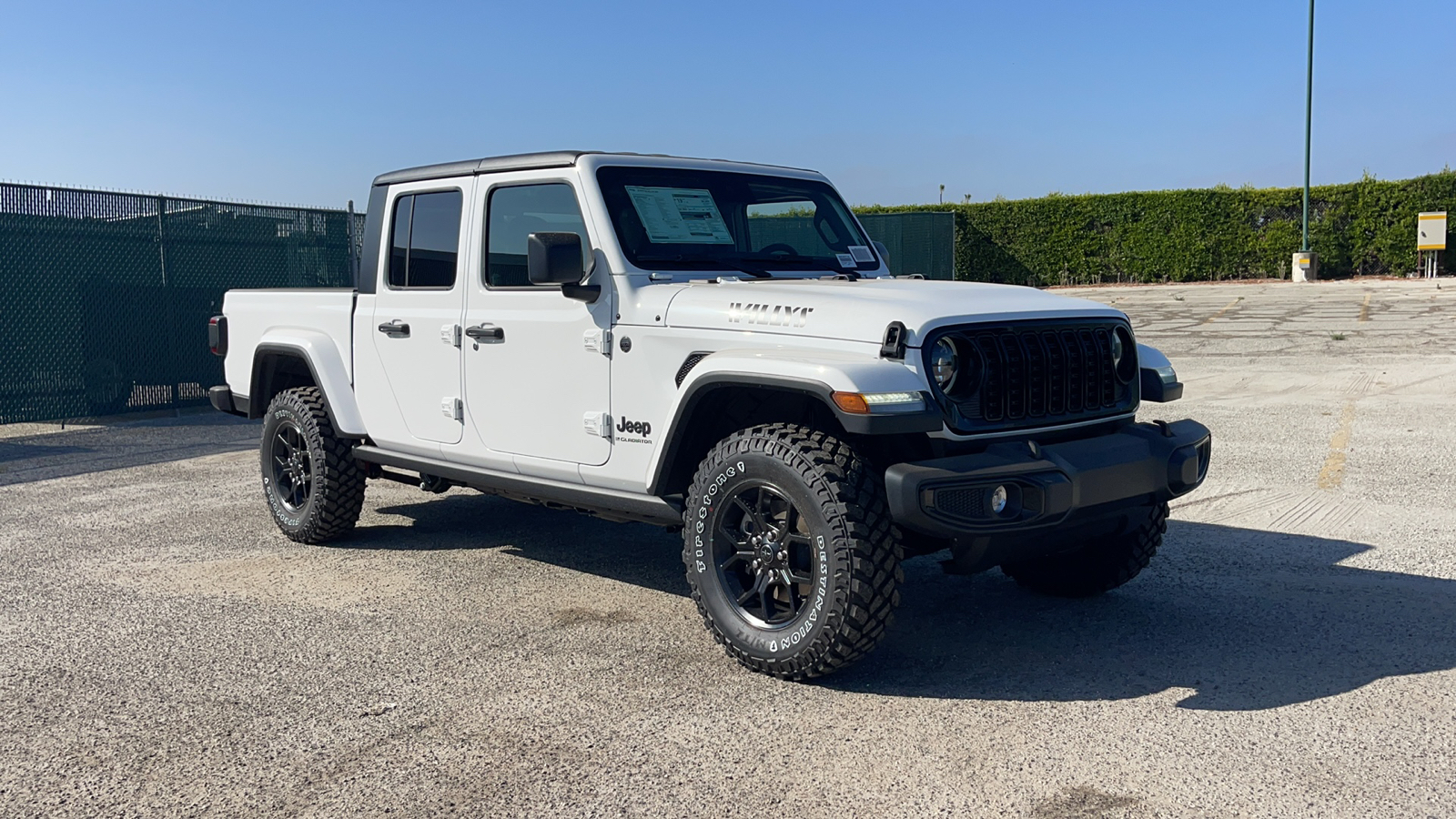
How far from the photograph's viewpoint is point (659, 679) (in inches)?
172

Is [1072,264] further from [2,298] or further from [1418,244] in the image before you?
[2,298]

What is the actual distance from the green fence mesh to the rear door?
1922cm

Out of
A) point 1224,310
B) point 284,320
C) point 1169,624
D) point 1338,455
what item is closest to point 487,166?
point 284,320

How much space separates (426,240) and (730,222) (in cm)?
156

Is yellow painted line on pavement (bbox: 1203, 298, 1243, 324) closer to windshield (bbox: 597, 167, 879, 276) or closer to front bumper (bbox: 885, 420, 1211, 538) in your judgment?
windshield (bbox: 597, 167, 879, 276)

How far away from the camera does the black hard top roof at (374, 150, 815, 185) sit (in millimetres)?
5320

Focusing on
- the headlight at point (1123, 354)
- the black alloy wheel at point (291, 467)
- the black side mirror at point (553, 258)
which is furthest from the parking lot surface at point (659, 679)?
the black side mirror at point (553, 258)

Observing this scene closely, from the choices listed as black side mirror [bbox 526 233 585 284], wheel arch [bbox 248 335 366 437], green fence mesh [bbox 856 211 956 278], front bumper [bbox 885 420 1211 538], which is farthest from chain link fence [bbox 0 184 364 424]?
green fence mesh [bbox 856 211 956 278]

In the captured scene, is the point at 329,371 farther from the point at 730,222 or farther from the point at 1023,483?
the point at 1023,483

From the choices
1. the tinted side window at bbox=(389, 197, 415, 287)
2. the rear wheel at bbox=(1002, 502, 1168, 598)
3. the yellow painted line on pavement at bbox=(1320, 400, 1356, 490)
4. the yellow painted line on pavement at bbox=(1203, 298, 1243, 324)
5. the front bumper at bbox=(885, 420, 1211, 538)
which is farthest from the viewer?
the yellow painted line on pavement at bbox=(1203, 298, 1243, 324)

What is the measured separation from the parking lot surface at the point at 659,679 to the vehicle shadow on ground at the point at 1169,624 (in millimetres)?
20

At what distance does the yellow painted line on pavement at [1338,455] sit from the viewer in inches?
308

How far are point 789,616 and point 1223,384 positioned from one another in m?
10.2

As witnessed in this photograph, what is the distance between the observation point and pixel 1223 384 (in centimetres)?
1316
